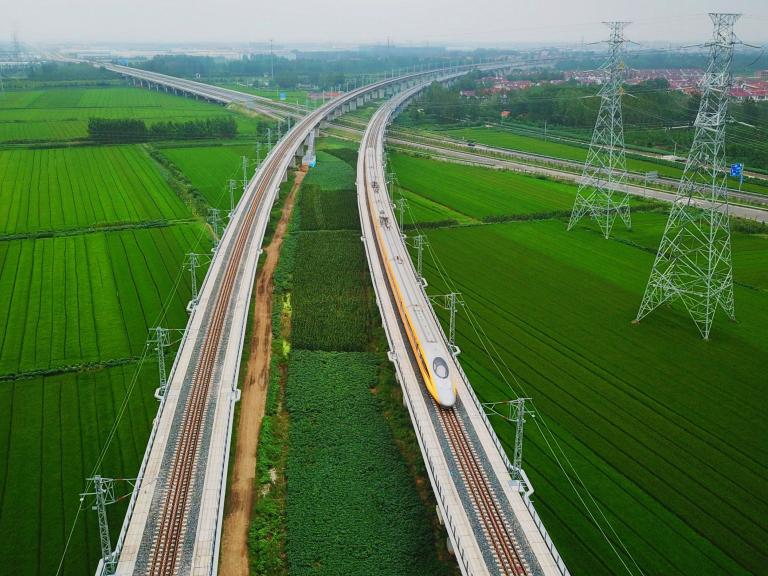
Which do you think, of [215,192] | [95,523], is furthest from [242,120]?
[95,523]

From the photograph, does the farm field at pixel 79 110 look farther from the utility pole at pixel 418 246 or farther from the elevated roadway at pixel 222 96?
the utility pole at pixel 418 246

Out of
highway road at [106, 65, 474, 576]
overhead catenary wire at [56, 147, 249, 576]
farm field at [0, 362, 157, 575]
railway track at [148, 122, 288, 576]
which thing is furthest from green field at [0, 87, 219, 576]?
railway track at [148, 122, 288, 576]

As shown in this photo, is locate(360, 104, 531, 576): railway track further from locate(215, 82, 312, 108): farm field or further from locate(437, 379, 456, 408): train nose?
locate(215, 82, 312, 108): farm field

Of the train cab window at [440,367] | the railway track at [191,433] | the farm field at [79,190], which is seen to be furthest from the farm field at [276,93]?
the train cab window at [440,367]

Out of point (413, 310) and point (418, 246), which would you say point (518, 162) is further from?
point (413, 310)

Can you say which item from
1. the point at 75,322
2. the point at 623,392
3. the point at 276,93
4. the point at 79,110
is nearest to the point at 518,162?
the point at 623,392

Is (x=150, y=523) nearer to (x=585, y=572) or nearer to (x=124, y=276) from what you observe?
(x=585, y=572)
